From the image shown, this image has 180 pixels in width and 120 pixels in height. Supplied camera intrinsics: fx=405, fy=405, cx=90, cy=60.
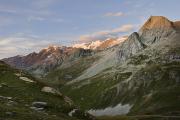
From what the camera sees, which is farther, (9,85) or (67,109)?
(9,85)

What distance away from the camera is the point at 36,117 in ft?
117

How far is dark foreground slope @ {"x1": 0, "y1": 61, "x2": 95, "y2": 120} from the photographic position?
3616 cm

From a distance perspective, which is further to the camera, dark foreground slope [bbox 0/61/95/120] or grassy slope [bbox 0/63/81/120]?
dark foreground slope [bbox 0/61/95/120]

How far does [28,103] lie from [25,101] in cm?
100

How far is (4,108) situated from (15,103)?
5.63 m

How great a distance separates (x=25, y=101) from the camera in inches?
1772

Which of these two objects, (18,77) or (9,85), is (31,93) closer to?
(9,85)

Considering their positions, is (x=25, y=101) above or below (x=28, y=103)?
above

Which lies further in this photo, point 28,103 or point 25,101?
point 25,101

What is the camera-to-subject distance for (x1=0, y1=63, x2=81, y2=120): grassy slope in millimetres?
35916

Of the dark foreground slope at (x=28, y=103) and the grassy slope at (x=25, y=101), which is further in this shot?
the dark foreground slope at (x=28, y=103)

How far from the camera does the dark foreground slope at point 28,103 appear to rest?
36.2 m

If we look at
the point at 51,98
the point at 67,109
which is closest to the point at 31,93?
the point at 51,98

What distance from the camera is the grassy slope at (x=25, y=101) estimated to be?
118 feet
